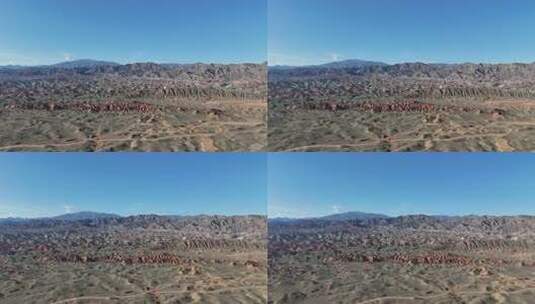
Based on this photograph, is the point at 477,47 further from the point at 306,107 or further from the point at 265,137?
the point at 265,137

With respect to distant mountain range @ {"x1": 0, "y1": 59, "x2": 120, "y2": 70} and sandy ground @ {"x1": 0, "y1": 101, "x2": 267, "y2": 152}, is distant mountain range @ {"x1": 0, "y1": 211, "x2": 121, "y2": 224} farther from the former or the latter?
distant mountain range @ {"x1": 0, "y1": 59, "x2": 120, "y2": 70}

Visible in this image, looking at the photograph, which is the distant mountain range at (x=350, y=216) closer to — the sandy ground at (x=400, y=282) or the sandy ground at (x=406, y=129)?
the sandy ground at (x=400, y=282)

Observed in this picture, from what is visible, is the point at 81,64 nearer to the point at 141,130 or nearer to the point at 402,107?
the point at 141,130

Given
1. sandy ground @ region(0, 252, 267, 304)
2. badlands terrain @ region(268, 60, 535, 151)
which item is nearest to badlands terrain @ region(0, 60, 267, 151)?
badlands terrain @ region(268, 60, 535, 151)

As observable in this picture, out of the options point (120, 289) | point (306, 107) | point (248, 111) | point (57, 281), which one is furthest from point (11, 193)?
point (306, 107)

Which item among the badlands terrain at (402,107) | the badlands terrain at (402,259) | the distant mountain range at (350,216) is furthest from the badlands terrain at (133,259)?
the badlands terrain at (402,107)

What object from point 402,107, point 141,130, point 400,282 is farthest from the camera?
point 400,282

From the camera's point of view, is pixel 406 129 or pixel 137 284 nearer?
pixel 406 129

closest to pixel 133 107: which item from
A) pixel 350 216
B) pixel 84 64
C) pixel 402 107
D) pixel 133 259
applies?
pixel 84 64
